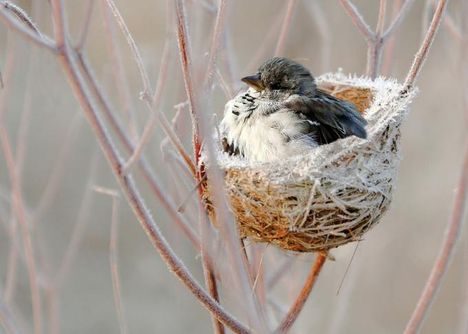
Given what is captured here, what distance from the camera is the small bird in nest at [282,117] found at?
216cm

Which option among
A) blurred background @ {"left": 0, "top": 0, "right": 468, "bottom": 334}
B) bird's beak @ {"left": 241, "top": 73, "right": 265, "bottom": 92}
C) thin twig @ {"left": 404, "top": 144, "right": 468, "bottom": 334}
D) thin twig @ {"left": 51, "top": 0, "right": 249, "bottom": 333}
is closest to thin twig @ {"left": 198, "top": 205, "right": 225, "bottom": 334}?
thin twig @ {"left": 51, "top": 0, "right": 249, "bottom": 333}

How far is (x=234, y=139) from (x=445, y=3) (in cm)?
81

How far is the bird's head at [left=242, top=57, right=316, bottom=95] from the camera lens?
7.83 ft

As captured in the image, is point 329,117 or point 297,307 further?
point 329,117

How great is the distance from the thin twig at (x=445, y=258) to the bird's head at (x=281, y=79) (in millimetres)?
765

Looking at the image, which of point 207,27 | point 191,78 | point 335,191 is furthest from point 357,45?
Result: point 191,78

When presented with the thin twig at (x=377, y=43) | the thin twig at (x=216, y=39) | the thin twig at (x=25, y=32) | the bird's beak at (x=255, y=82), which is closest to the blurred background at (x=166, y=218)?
the bird's beak at (x=255, y=82)

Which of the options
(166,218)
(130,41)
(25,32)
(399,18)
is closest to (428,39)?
(399,18)

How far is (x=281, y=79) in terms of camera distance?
7.89 feet

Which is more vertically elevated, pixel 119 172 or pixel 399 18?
pixel 399 18

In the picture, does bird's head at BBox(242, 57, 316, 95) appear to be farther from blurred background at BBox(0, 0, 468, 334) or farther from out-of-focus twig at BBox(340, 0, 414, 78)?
blurred background at BBox(0, 0, 468, 334)

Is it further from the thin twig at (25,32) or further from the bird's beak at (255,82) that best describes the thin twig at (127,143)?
the bird's beak at (255,82)

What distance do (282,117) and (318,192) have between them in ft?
1.59

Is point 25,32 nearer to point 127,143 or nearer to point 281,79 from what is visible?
point 127,143
